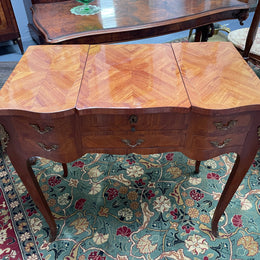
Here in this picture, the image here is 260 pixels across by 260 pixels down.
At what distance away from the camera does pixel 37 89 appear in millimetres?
897

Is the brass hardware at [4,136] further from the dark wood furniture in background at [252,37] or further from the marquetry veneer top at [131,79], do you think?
the dark wood furniture in background at [252,37]

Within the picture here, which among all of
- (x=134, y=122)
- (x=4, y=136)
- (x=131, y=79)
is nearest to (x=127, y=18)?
(x=131, y=79)

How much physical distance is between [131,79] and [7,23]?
2.26 m

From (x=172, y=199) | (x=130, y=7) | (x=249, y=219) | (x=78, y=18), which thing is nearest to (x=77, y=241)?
(x=172, y=199)

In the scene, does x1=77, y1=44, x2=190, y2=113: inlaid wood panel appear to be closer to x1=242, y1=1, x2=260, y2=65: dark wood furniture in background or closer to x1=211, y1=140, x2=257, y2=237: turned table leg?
x1=211, y1=140, x2=257, y2=237: turned table leg

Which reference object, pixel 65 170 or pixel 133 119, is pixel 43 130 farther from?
pixel 65 170

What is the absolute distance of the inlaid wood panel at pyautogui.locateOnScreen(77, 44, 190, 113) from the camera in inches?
32.4

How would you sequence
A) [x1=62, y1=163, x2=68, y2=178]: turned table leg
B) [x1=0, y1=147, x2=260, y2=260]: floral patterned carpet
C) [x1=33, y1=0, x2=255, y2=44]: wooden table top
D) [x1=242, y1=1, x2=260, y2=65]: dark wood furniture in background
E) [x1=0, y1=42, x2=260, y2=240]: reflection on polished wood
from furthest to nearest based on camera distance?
1. [x1=242, y1=1, x2=260, y2=65]: dark wood furniture in background
2. [x1=62, y1=163, x2=68, y2=178]: turned table leg
3. [x1=33, y1=0, x2=255, y2=44]: wooden table top
4. [x1=0, y1=147, x2=260, y2=260]: floral patterned carpet
5. [x1=0, y1=42, x2=260, y2=240]: reflection on polished wood

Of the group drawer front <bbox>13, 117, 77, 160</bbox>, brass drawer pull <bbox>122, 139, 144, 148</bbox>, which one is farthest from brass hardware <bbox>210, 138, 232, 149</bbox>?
drawer front <bbox>13, 117, 77, 160</bbox>

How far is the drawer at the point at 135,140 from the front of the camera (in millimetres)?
907

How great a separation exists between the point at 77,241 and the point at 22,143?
0.61 m

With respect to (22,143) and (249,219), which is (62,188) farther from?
(249,219)

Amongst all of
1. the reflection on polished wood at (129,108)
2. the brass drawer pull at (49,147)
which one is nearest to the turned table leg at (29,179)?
the reflection on polished wood at (129,108)

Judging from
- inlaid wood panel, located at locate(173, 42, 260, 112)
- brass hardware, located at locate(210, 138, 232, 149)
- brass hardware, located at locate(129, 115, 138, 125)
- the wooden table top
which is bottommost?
brass hardware, located at locate(210, 138, 232, 149)
